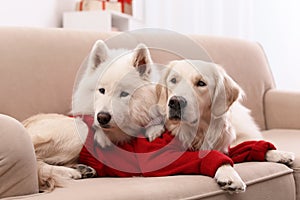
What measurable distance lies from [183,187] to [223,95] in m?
0.41

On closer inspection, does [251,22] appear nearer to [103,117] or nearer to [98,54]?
[98,54]

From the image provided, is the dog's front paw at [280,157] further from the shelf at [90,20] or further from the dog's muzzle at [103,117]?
the shelf at [90,20]

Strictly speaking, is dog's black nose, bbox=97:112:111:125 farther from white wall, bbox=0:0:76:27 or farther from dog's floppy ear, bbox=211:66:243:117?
white wall, bbox=0:0:76:27

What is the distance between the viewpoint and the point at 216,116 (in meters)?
1.69

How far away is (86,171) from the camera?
1636 millimetres

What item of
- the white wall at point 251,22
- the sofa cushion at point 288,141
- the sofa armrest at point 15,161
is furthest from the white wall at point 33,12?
the sofa armrest at point 15,161

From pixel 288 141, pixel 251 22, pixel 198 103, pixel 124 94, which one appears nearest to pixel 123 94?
pixel 124 94

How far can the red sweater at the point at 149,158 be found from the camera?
1.55 meters

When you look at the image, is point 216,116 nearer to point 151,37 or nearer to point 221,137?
point 221,137

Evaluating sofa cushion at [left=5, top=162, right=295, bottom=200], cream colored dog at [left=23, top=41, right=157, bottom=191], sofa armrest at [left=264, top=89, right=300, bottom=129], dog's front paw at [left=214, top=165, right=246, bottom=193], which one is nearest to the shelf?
sofa armrest at [left=264, top=89, right=300, bottom=129]

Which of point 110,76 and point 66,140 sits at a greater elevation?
point 110,76

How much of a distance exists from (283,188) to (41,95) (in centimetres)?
97

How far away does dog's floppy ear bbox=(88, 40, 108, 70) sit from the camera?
1.69 meters

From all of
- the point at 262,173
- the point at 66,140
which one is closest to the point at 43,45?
the point at 66,140
